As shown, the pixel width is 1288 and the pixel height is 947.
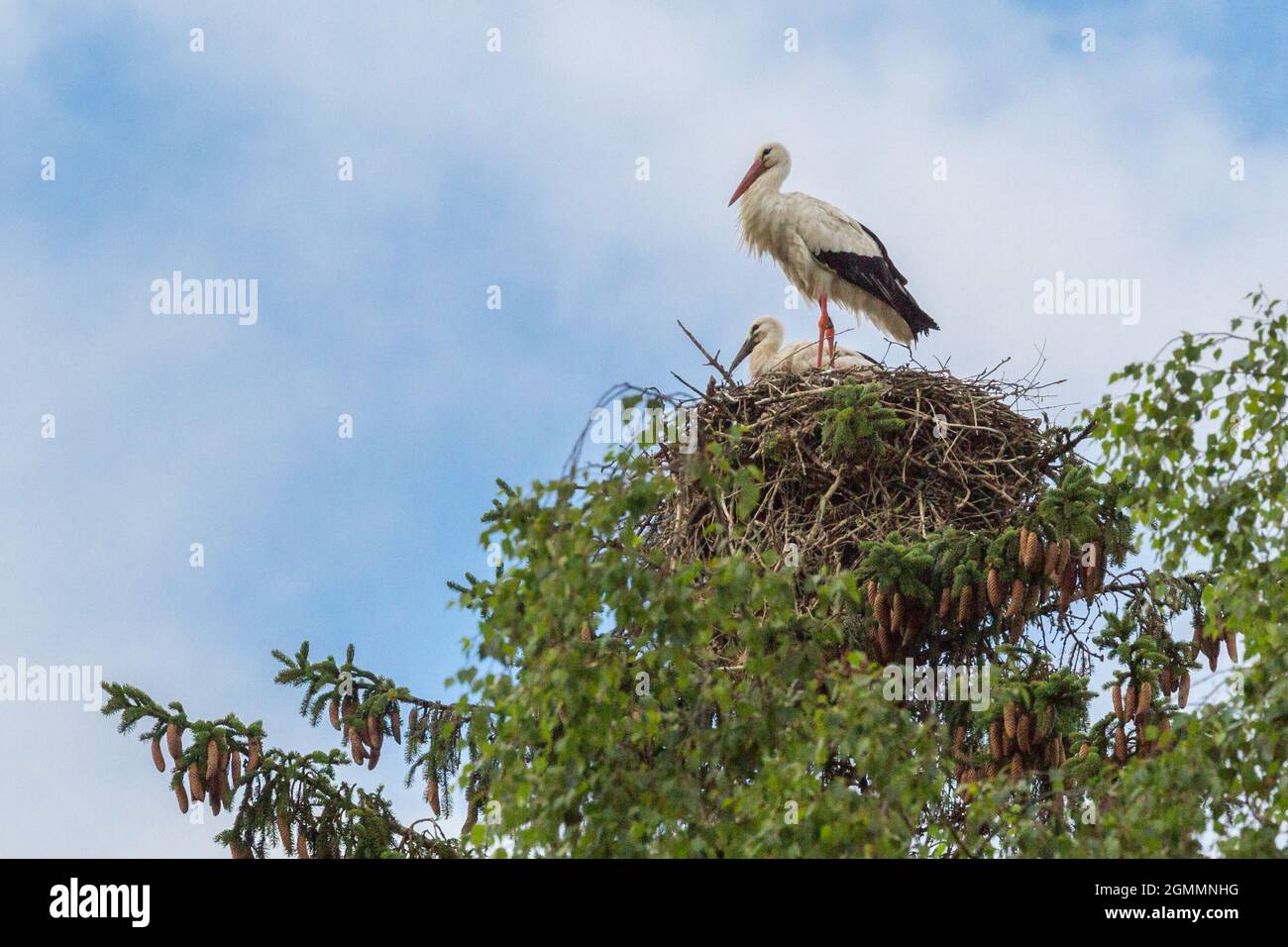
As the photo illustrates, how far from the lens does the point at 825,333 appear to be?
1566 cm

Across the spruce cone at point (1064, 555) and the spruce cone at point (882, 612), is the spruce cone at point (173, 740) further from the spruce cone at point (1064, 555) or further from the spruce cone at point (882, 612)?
the spruce cone at point (1064, 555)

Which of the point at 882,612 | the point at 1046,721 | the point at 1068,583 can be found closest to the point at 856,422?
the point at 882,612

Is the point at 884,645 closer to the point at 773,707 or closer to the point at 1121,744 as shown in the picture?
the point at 1121,744

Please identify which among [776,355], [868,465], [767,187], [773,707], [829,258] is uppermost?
[767,187]

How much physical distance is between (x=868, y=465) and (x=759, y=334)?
12.7 feet

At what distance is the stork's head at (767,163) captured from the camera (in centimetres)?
1662

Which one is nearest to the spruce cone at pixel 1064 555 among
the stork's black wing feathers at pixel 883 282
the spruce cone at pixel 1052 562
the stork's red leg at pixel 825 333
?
the spruce cone at pixel 1052 562

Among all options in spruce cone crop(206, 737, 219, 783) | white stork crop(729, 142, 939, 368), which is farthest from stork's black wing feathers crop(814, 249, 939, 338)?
spruce cone crop(206, 737, 219, 783)

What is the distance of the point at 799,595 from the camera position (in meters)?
11.5

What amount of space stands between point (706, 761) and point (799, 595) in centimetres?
443

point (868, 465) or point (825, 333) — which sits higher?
point (825, 333)

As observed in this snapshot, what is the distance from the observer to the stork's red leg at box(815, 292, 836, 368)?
14033mm
